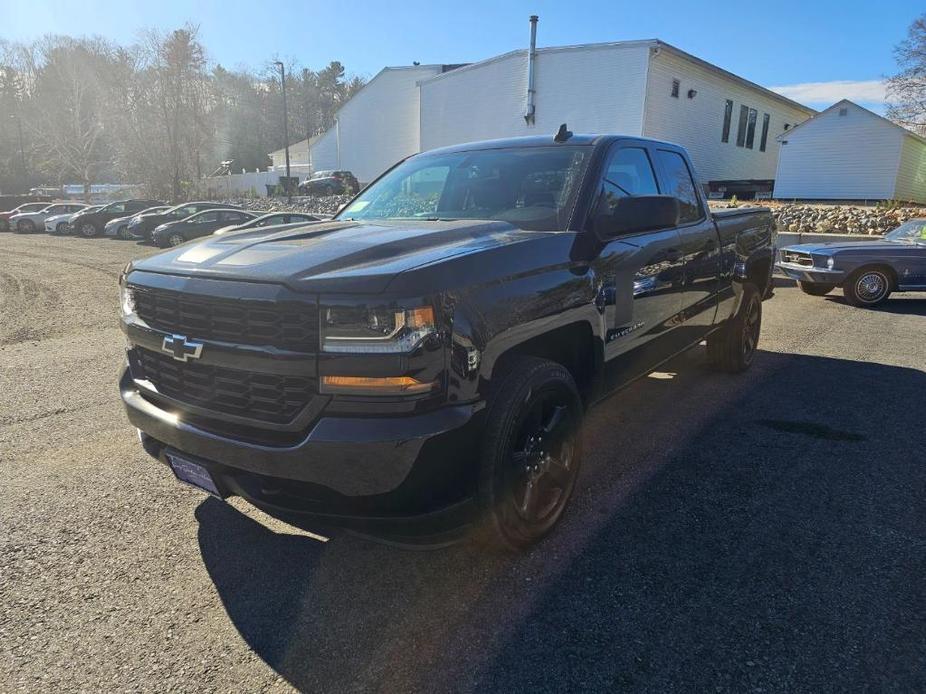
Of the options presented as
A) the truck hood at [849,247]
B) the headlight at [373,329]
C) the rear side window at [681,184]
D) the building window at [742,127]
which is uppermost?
the building window at [742,127]

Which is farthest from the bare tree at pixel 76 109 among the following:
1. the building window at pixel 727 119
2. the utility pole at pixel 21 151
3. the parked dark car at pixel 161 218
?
the building window at pixel 727 119

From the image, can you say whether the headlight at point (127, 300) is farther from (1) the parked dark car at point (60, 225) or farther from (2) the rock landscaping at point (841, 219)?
(1) the parked dark car at point (60, 225)

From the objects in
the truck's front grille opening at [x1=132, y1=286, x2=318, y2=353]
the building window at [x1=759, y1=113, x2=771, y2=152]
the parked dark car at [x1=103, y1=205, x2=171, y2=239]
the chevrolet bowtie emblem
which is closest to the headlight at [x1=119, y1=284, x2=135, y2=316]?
the truck's front grille opening at [x1=132, y1=286, x2=318, y2=353]

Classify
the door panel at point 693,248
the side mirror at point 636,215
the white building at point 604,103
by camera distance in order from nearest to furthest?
1. the side mirror at point 636,215
2. the door panel at point 693,248
3. the white building at point 604,103

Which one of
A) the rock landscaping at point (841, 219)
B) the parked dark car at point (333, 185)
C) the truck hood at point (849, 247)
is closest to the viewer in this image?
the truck hood at point (849, 247)

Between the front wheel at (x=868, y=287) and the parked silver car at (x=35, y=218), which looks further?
the parked silver car at (x=35, y=218)

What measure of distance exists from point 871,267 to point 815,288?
3.75 ft

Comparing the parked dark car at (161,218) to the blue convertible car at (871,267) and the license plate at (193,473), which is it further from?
the license plate at (193,473)

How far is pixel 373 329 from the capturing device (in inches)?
83.5

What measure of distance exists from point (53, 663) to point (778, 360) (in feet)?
21.2

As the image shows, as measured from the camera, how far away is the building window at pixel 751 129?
32.5 metres

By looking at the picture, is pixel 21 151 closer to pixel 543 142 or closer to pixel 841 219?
pixel 841 219

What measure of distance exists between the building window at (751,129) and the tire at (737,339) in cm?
3140

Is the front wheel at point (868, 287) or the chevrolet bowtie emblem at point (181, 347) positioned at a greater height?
the chevrolet bowtie emblem at point (181, 347)
